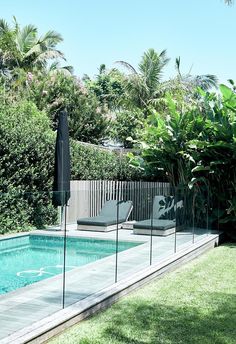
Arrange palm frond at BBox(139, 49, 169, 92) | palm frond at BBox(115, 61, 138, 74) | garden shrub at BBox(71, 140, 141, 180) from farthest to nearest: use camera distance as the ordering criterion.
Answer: palm frond at BBox(115, 61, 138, 74), palm frond at BBox(139, 49, 169, 92), garden shrub at BBox(71, 140, 141, 180)

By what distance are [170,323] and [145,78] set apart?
27.8 meters

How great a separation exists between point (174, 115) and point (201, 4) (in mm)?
3402

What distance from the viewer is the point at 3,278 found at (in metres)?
5.36

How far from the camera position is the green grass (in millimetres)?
5277

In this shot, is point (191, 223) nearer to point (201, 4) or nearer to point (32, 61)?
point (201, 4)

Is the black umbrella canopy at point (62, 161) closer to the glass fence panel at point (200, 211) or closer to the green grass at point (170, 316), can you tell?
the glass fence panel at point (200, 211)

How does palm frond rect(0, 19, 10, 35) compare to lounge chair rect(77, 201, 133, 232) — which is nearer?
lounge chair rect(77, 201, 133, 232)

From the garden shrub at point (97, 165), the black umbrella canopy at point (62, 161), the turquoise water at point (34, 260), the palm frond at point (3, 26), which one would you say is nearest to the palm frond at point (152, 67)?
the palm frond at point (3, 26)

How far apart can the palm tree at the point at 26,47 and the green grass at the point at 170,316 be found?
23233 millimetres

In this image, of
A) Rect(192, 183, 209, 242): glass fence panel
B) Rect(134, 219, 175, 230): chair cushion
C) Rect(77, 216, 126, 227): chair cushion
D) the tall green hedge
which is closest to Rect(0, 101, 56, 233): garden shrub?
the tall green hedge

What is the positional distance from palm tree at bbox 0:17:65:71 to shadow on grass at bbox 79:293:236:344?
Result: 2420cm

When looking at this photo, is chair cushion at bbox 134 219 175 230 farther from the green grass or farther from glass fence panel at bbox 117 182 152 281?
the green grass

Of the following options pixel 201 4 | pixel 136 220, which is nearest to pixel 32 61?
pixel 201 4

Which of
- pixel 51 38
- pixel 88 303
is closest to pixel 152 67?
pixel 51 38
